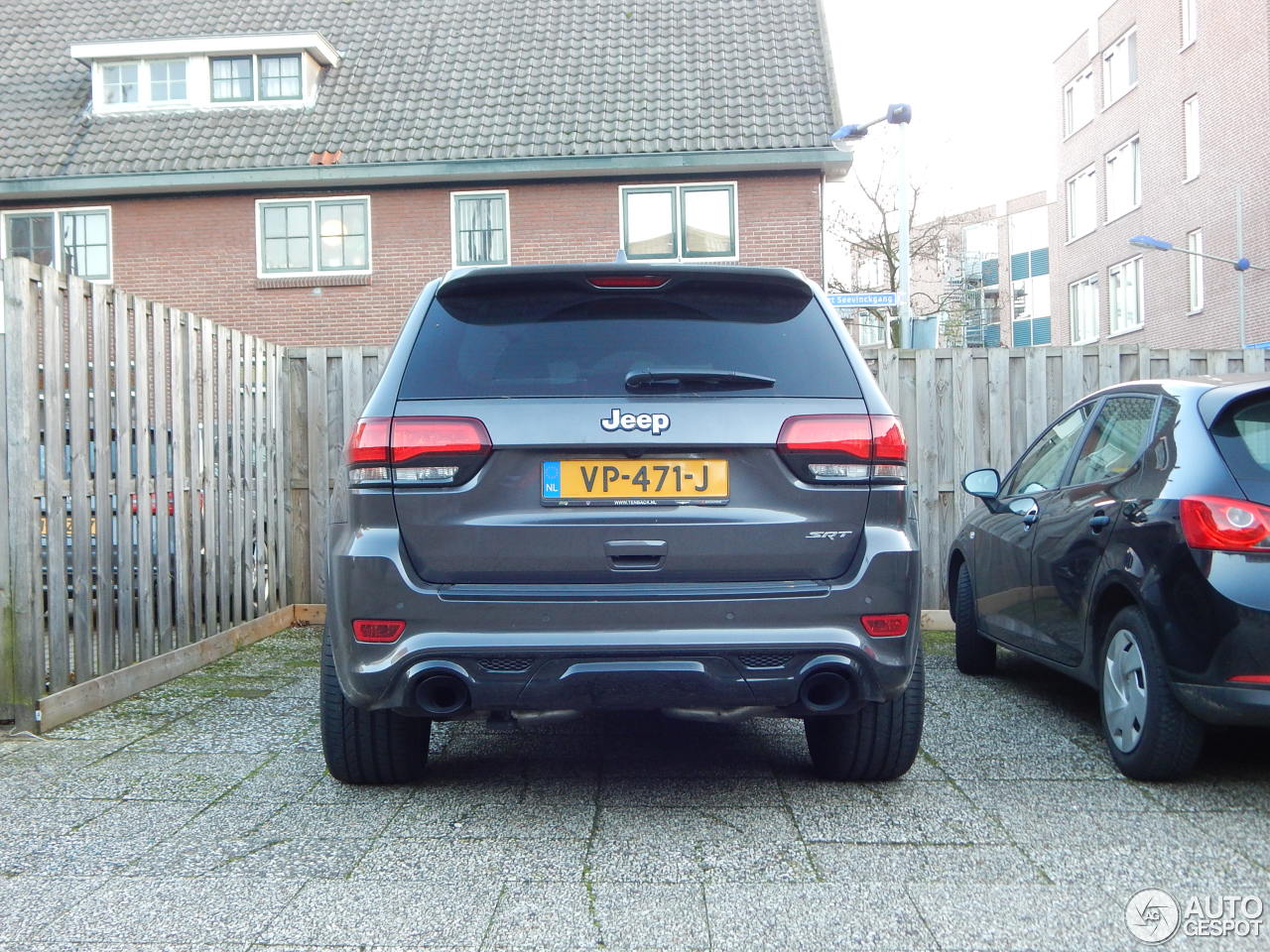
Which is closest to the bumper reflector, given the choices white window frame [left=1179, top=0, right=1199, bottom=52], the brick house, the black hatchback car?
the black hatchback car

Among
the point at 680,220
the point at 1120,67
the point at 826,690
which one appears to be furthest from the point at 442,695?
the point at 1120,67

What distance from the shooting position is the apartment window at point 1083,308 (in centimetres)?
4003

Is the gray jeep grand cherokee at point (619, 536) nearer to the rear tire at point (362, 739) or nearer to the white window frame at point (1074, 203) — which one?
the rear tire at point (362, 739)

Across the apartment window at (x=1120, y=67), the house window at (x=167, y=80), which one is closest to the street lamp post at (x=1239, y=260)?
the apartment window at (x=1120, y=67)

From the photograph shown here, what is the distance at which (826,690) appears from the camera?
12.6 feet

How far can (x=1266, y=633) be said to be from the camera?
394 cm

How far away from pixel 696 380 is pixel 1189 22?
3439cm

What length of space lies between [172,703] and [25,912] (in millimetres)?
2918

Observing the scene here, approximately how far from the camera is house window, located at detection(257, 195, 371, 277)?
63.5 feet

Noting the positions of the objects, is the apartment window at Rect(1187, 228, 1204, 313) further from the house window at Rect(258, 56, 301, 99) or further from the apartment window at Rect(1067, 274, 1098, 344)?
the house window at Rect(258, 56, 301, 99)

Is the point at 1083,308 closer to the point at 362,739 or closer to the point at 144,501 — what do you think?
the point at 144,501

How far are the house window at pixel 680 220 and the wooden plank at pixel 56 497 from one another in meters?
13.7

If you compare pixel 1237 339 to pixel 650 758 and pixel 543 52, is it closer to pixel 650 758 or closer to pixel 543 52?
pixel 543 52

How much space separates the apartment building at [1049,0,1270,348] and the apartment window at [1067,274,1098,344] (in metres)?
0.05
